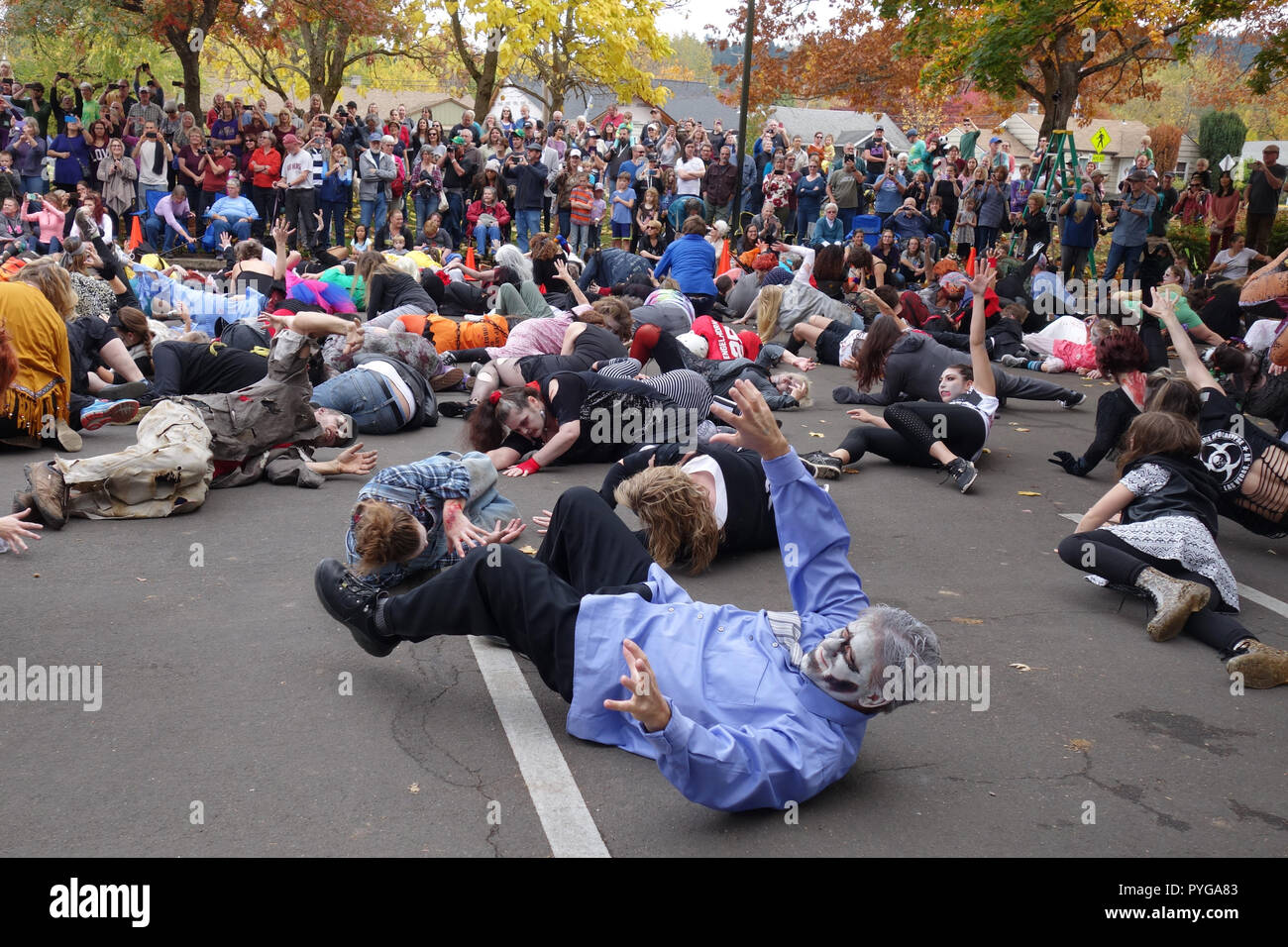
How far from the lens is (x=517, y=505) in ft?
23.3

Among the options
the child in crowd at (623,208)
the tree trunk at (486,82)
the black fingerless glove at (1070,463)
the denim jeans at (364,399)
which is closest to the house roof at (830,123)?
the tree trunk at (486,82)

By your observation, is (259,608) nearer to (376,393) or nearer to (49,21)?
(376,393)

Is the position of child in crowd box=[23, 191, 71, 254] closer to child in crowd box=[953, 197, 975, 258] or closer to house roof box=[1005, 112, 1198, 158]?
child in crowd box=[953, 197, 975, 258]

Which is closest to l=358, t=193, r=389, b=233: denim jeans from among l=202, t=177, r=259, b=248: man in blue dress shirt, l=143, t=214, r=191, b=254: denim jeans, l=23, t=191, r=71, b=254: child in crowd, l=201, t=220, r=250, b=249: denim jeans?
l=202, t=177, r=259, b=248: man in blue dress shirt

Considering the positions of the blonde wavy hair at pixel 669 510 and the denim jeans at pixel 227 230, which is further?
the denim jeans at pixel 227 230

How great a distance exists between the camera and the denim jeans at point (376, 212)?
19375 mm

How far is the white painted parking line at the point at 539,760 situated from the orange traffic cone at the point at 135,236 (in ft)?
49.3

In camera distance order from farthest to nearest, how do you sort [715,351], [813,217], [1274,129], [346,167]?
[1274,129] < [813,217] < [346,167] < [715,351]

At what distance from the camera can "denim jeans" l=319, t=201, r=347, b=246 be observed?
19.1m

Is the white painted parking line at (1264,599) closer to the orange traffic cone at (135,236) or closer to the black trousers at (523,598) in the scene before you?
the black trousers at (523,598)

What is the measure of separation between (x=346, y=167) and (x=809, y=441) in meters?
12.5

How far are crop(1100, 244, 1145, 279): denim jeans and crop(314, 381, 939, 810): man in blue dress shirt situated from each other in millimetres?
16138

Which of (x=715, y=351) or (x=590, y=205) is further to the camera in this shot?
(x=590, y=205)

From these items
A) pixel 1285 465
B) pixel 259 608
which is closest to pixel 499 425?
pixel 259 608
